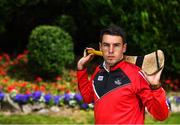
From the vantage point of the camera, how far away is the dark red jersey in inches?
124

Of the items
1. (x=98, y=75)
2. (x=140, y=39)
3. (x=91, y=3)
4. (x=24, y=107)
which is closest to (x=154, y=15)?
(x=140, y=39)

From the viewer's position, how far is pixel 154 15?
8820 mm

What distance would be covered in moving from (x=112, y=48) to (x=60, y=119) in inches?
180

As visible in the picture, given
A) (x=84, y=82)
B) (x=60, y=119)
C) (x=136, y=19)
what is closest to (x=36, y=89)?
(x=60, y=119)

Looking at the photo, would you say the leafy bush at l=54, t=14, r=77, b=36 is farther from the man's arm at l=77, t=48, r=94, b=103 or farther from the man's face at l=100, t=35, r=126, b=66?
the man's face at l=100, t=35, r=126, b=66

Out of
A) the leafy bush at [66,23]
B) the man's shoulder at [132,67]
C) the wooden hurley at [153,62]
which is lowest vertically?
the man's shoulder at [132,67]

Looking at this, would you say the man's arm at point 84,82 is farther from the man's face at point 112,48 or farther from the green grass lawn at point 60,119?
the green grass lawn at point 60,119

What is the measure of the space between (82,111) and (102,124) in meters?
4.91

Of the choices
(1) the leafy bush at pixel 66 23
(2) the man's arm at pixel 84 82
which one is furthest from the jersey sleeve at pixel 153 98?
(1) the leafy bush at pixel 66 23

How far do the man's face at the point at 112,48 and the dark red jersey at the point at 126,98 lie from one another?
7 centimetres

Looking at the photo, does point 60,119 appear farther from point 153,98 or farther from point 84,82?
point 153,98

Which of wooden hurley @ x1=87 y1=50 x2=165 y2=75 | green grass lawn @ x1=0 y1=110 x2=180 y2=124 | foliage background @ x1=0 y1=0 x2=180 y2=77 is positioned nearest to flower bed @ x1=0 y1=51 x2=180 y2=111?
green grass lawn @ x1=0 y1=110 x2=180 y2=124

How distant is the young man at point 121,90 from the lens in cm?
316

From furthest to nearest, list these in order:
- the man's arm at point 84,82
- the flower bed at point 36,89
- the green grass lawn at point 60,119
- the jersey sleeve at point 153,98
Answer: the flower bed at point 36,89 < the green grass lawn at point 60,119 < the man's arm at point 84,82 < the jersey sleeve at point 153,98
